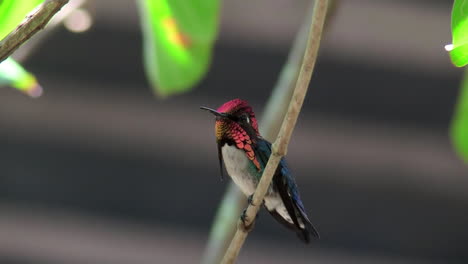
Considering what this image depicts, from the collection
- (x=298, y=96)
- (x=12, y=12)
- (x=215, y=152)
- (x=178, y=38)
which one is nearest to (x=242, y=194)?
(x=178, y=38)

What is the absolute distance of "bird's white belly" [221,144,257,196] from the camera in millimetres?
1052

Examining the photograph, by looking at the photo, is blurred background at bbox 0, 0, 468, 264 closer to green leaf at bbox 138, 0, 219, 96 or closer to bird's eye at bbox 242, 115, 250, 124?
green leaf at bbox 138, 0, 219, 96

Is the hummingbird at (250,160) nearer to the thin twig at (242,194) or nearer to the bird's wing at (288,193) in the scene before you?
the bird's wing at (288,193)

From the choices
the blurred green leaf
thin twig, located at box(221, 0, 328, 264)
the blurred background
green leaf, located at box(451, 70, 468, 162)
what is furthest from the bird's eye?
the blurred background

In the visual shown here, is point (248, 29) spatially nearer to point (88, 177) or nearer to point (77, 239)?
point (88, 177)

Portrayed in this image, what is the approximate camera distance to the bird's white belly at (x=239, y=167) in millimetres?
1052

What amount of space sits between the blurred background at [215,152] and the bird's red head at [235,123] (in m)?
2.01

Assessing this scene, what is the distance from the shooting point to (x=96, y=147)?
10.6 ft

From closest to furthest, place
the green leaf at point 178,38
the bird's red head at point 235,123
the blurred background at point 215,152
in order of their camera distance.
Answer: the bird's red head at point 235,123, the green leaf at point 178,38, the blurred background at point 215,152

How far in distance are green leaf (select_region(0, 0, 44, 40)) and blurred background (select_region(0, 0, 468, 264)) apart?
1.92 m

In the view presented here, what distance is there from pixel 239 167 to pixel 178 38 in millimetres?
591

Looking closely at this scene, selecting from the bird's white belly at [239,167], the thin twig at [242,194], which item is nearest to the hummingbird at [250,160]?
the bird's white belly at [239,167]

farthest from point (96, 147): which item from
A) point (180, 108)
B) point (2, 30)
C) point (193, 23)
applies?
point (2, 30)

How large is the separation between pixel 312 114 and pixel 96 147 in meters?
0.83
